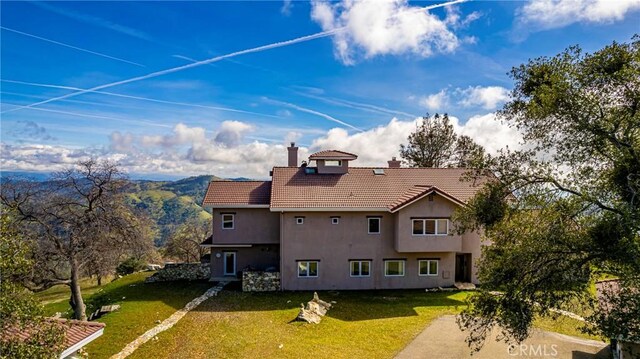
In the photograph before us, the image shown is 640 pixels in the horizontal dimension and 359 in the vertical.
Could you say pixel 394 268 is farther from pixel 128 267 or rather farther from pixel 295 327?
pixel 128 267

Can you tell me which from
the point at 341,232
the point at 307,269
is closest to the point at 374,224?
the point at 341,232

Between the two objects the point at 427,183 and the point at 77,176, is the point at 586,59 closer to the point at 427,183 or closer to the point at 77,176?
the point at 427,183

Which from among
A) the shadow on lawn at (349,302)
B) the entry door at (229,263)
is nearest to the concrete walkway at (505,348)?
the shadow on lawn at (349,302)

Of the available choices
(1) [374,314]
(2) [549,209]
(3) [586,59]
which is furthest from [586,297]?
(1) [374,314]

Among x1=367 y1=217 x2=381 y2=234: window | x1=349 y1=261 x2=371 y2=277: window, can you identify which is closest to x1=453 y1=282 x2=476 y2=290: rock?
x1=349 y1=261 x2=371 y2=277: window

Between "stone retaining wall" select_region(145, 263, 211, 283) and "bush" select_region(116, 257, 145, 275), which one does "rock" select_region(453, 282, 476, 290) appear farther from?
"bush" select_region(116, 257, 145, 275)

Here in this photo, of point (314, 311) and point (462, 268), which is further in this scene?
point (462, 268)
